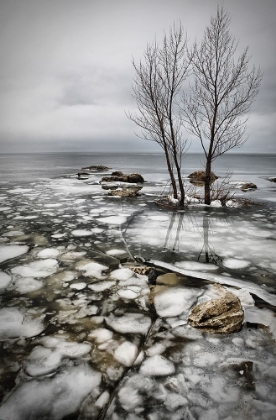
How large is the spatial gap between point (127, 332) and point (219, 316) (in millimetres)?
820

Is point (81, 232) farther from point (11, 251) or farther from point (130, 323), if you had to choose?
point (130, 323)

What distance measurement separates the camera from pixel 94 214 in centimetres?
632

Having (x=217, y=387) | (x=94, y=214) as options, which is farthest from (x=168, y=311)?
(x=94, y=214)

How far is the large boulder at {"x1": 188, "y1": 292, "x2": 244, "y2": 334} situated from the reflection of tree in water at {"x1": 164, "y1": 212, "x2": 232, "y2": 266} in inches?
50.8

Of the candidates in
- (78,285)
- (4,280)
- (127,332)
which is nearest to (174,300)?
(127,332)

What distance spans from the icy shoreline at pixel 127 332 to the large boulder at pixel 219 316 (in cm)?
7

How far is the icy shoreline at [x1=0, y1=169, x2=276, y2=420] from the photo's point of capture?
149 cm

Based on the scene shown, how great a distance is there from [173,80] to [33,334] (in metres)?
6.79

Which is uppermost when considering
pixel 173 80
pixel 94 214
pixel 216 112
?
pixel 173 80

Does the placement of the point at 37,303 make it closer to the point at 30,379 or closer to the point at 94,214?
the point at 30,379

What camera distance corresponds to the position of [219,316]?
212cm

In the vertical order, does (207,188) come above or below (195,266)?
above

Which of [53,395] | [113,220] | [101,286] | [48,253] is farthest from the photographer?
[113,220]

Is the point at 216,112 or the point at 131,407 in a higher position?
the point at 216,112
